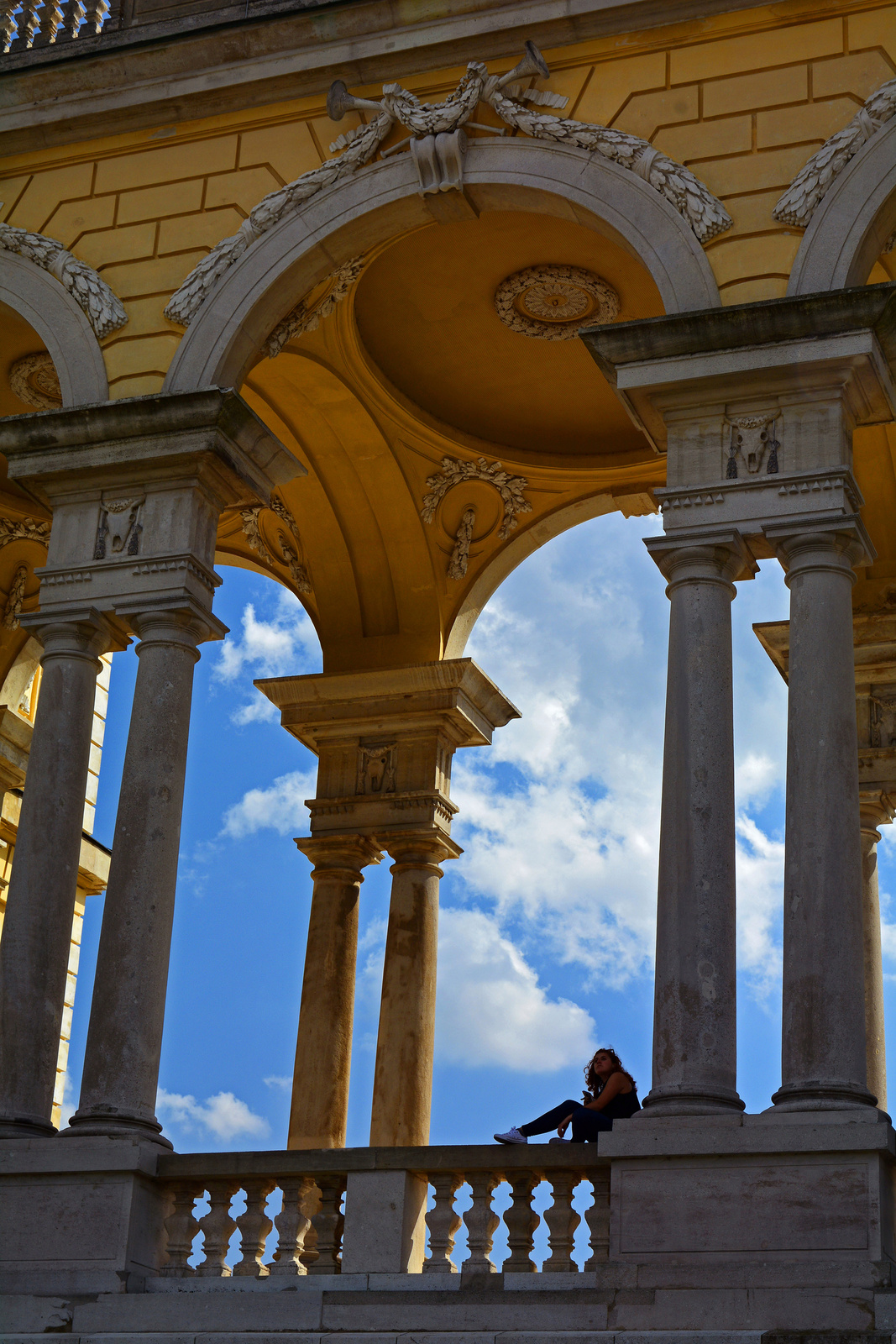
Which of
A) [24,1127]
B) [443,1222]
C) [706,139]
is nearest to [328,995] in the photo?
[24,1127]

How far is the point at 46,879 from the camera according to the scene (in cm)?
1524

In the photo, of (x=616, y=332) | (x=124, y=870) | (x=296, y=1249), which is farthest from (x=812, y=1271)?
(x=616, y=332)

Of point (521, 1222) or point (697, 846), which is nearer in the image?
point (521, 1222)

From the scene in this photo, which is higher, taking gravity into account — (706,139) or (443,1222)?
(706,139)

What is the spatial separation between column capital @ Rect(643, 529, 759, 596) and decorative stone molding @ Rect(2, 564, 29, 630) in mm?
11463

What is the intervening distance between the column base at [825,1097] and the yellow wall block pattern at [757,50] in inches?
335

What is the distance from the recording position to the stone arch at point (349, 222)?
624 inches

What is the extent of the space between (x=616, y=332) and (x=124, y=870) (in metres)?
5.79

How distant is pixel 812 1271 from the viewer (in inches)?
462

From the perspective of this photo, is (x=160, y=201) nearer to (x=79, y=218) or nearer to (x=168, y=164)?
(x=168, y=164)

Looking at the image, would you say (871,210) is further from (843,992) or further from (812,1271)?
(812,1271)

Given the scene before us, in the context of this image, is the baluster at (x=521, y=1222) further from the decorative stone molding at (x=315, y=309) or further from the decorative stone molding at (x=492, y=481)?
the decorative stone molding at (x=492, y=481)

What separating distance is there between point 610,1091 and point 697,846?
213cm

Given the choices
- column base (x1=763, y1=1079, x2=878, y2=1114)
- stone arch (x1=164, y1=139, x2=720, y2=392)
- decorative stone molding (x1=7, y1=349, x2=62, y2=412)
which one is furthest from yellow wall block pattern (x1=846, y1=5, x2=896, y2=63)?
decorative stone molding (x1=7, y1=349, x2=62, y2=412)
